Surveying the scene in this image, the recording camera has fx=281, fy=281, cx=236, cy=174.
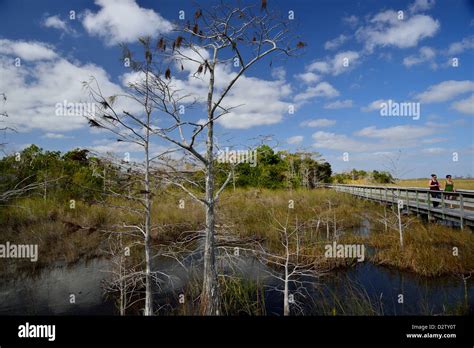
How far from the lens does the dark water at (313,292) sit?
5297 millimetres

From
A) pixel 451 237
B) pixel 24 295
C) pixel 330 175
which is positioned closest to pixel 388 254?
pixel 451 237

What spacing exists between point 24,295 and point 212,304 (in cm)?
550

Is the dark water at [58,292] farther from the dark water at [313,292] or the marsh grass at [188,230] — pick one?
the marsh grass at [188,230]

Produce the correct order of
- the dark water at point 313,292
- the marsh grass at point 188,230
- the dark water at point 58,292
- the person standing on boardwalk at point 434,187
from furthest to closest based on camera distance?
the person standing on boardwalk at point 434,187, the marsh grass at point 188,230, the dark water at point 58,292, the dark water at point 313,292

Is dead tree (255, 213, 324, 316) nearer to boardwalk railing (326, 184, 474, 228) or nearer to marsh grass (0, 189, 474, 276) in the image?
marsh grass (0, 189, 474, 276)

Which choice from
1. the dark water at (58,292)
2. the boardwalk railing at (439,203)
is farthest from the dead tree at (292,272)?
the dark water at (58,292)

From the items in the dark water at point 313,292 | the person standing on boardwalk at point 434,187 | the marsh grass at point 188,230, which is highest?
the person standing on boardwalk at point 434,187

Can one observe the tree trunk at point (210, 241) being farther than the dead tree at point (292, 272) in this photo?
No

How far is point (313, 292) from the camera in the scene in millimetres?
6156

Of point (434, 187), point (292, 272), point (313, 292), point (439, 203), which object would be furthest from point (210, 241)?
point (434, 187)

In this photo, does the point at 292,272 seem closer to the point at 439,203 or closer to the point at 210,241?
the point at 210,241

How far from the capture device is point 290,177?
62.0 feet

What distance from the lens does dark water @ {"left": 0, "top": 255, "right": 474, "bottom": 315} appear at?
5.30 metres

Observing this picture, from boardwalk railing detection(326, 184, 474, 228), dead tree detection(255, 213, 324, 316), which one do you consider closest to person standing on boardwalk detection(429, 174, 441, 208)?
boardwalk railing detection(326, 184, 474, 228)
